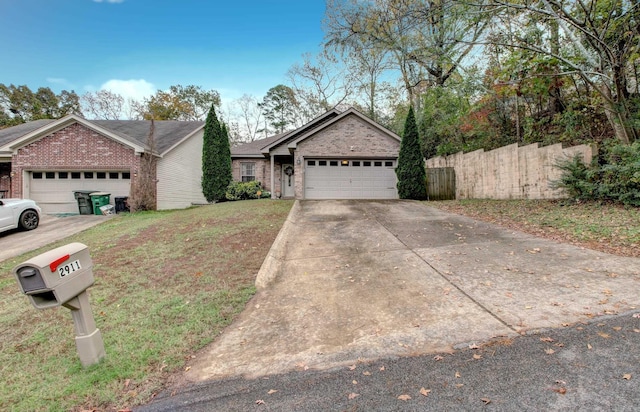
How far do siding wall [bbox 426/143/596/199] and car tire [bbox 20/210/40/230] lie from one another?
53.2 feet

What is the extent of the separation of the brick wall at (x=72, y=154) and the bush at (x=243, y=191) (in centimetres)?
477

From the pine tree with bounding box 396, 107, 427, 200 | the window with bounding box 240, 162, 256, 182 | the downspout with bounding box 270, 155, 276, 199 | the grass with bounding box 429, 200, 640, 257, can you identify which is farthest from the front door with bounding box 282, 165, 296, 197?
the grass with bounding box 429, 200, 640, 257

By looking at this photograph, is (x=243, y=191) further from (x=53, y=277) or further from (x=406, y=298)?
(x=53, y=277)

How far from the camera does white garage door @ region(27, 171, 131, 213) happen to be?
13.4 meters

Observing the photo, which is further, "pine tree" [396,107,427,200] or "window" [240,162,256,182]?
"window" [240,162,256,182]

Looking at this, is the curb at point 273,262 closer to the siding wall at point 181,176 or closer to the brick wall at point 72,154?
the siding wall at point 181,176

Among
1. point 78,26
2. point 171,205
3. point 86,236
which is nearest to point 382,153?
point 171,205

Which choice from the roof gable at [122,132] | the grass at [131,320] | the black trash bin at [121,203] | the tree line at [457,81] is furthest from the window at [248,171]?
the grass at [131,320]

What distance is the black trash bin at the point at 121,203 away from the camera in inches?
519

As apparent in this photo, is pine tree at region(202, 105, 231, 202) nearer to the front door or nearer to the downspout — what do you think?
the downspout

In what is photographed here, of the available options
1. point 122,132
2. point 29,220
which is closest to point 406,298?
point 29,220

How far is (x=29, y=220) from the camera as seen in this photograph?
9836 mm

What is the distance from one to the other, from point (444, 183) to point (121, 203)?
47.6 ft

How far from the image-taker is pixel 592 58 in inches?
301
